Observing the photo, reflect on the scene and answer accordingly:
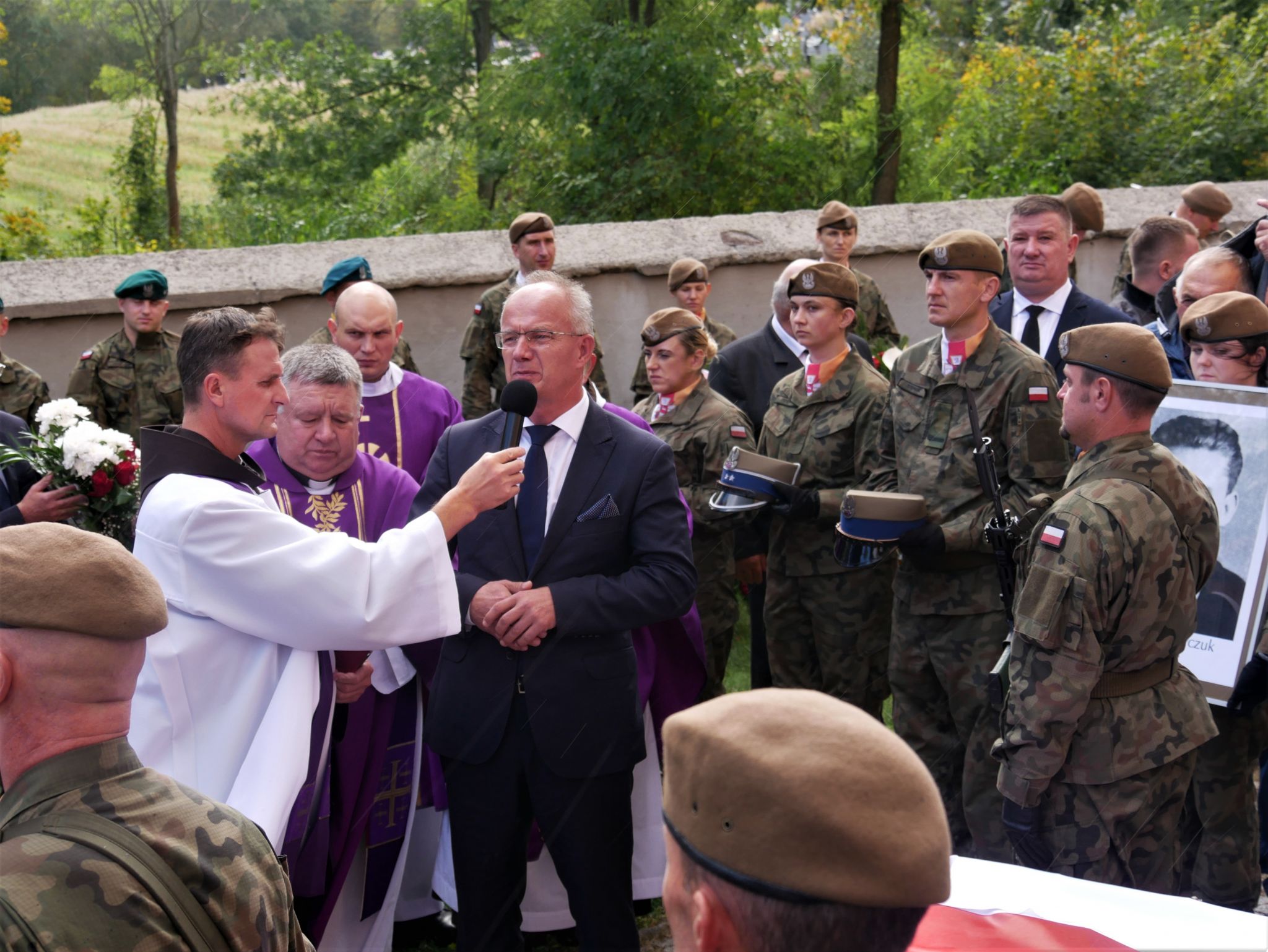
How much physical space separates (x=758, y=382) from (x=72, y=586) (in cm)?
515

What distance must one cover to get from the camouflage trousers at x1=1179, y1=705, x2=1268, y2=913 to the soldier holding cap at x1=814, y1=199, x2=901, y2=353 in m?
4.01

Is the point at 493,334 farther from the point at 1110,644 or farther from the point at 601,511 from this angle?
the point at 1110,644

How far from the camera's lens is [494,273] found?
838 centimetres

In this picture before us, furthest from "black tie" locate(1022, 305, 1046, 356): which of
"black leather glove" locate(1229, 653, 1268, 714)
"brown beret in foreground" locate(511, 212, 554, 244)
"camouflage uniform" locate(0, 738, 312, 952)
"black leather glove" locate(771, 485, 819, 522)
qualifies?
"camouflage uniform" locate(0, 738, 312, 952)

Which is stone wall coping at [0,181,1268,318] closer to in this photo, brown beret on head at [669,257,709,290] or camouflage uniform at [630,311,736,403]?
camouflage uniform at [630,311,736,403]

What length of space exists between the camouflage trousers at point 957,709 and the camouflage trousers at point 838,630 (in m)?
0.52

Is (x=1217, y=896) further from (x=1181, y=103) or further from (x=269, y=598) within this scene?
(x=1181, y=103)

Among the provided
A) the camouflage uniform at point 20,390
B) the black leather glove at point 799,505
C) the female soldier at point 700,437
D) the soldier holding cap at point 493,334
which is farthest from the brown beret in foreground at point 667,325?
the camouflage uniform at point 20,390

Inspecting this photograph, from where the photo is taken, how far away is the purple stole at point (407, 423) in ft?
18.3

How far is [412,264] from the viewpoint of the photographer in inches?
330

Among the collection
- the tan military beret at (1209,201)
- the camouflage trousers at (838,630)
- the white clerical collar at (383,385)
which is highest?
the tan military beret at (1209,201)

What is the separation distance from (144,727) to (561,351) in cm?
163

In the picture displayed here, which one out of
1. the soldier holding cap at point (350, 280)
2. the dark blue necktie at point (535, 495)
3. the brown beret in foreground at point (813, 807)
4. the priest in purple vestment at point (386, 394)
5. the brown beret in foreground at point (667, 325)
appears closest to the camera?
the brown beret in foreground at point (813, 807)

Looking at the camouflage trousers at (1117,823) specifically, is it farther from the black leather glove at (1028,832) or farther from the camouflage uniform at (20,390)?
the camouflage uniform at (20,390)
